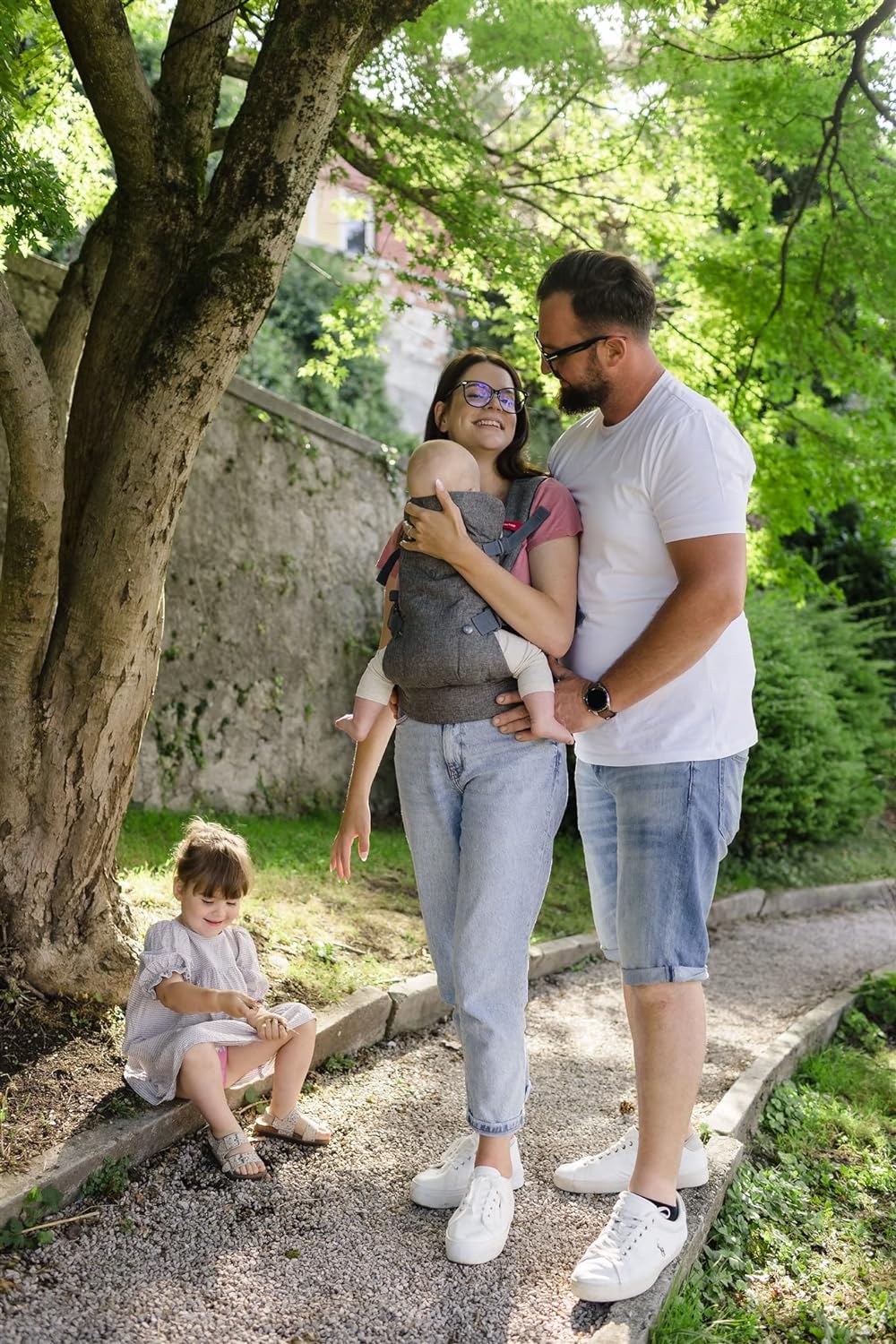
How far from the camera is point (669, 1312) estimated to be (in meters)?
2.76

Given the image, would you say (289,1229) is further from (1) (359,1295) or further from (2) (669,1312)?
(2) (669,1312)

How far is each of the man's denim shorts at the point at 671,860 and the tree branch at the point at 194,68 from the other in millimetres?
2751

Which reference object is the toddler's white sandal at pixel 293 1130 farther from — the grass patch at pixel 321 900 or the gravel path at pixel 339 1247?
the grass patch at pixel 321 900

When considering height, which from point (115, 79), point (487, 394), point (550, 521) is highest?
point (115, 79)

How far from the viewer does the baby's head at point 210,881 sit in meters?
3.48

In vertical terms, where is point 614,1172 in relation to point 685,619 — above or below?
below

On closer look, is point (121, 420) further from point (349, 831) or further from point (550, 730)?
point (550, 730)

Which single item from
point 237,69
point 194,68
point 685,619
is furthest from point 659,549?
point 237,69

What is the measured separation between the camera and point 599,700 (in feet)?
9.41

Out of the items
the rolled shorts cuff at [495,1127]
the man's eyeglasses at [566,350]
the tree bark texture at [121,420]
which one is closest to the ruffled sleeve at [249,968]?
the tree bark texture at [121,420]

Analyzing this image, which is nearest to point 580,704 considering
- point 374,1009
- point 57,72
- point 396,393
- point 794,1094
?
point 374,1009

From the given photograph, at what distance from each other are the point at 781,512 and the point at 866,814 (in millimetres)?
4263

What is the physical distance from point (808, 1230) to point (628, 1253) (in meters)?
1.10

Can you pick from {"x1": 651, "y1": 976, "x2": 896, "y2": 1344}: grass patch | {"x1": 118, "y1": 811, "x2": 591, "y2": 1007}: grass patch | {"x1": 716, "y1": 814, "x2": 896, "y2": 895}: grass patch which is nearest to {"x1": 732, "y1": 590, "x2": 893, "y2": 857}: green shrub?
{"x1": 716, "y1": 814, "x2": 896, "y2": 895}: grass patch
